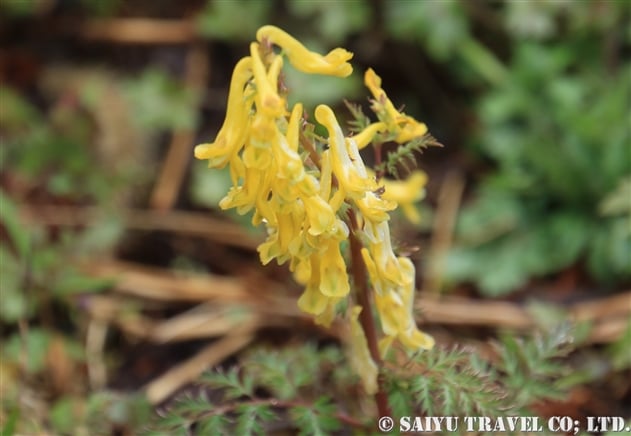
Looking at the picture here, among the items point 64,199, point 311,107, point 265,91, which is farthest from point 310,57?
point 64,199

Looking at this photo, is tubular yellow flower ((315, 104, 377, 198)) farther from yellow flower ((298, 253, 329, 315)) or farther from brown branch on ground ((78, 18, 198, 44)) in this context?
brown branch on ground ((78, 18, 198, 44))

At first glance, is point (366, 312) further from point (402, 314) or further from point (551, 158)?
point (551, 158)

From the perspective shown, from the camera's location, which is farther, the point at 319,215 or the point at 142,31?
the point at 142,31

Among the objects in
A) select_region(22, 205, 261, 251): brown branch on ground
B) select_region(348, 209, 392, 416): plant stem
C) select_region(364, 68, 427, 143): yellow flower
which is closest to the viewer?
select_region(364, 68, 427, 143): yellow flower

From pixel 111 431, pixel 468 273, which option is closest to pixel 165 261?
pixel 111 431

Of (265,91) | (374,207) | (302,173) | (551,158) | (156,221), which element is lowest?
(156,221)

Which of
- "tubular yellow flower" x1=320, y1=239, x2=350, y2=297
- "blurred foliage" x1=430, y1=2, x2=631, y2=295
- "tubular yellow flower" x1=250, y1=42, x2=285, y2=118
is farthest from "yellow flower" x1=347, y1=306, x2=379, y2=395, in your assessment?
"blurred foliage" x1=430, y1=2, x2=631, y2=295
